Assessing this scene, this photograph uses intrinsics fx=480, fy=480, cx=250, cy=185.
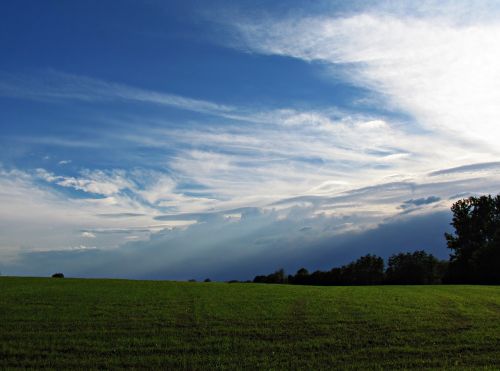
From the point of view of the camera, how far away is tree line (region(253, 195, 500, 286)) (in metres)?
97.6

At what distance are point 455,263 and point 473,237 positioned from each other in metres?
7.01

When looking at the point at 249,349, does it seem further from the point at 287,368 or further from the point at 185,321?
the point at 185,321

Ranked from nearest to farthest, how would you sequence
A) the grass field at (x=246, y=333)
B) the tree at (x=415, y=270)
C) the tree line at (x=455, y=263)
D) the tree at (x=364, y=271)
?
the grass field at (x=246, y=333) → the tree line at (x=455, y=263) → the tree at (x=415, y=270) → the tree at (x=364, y=271)

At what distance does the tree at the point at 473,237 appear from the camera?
98188 millimetres

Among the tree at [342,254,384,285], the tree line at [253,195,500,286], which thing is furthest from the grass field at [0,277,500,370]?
the tree at [342,254,384,285]

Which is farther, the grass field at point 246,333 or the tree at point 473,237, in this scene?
the tree at point 473,237

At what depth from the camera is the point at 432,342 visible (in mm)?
25094

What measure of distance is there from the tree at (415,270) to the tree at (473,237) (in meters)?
14.9

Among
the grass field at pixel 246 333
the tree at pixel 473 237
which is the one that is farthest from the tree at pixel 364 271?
the grass field at pixel 246 333

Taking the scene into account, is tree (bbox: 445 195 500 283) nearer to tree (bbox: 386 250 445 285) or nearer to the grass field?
tree (bbox: 386 250 445 285)

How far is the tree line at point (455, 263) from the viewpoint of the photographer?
97.6 meters

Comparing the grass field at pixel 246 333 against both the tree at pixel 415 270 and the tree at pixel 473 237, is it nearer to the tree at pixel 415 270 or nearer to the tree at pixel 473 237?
the tree at pixel 473 237

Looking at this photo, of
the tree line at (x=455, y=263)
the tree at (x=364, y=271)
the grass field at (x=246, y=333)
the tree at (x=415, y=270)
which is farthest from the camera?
the tree at (x=364, y=271)

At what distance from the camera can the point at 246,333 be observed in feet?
87.8
